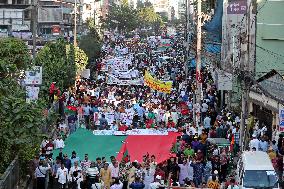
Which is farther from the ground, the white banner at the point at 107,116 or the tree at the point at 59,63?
the tree at the point at 59,63

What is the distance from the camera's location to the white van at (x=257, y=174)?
17906mm

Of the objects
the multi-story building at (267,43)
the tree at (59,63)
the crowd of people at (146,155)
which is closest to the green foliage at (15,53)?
the tree at (59,63)

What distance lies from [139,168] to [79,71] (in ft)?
99.5

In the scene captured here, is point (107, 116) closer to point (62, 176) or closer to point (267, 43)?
point (267, 43)

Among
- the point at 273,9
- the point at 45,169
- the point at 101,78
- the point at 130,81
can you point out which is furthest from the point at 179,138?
the point at 101,78

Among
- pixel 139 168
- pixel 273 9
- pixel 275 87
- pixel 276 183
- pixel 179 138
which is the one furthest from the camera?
pixel 273 9

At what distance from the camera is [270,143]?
80.6 ft

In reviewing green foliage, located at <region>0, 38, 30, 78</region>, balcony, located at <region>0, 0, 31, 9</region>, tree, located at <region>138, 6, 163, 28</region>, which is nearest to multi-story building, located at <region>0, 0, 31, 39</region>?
balcony, located at <region>0, 0, 31, 9</region>

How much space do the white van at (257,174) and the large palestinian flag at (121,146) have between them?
3.86 m

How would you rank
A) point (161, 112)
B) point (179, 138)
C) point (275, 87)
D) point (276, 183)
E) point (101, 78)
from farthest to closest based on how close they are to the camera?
point (101, 78) → point (161, 112) → point (275, 87) → point (179, 138) → point (276, 183)

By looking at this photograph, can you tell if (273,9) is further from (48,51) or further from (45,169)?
(45,169)

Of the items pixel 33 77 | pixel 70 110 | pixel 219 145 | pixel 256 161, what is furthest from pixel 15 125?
pixel 70 110

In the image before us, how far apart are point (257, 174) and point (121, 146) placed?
5.95 m

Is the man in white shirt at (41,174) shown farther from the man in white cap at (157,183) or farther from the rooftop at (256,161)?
the rooftop at (256,161)
